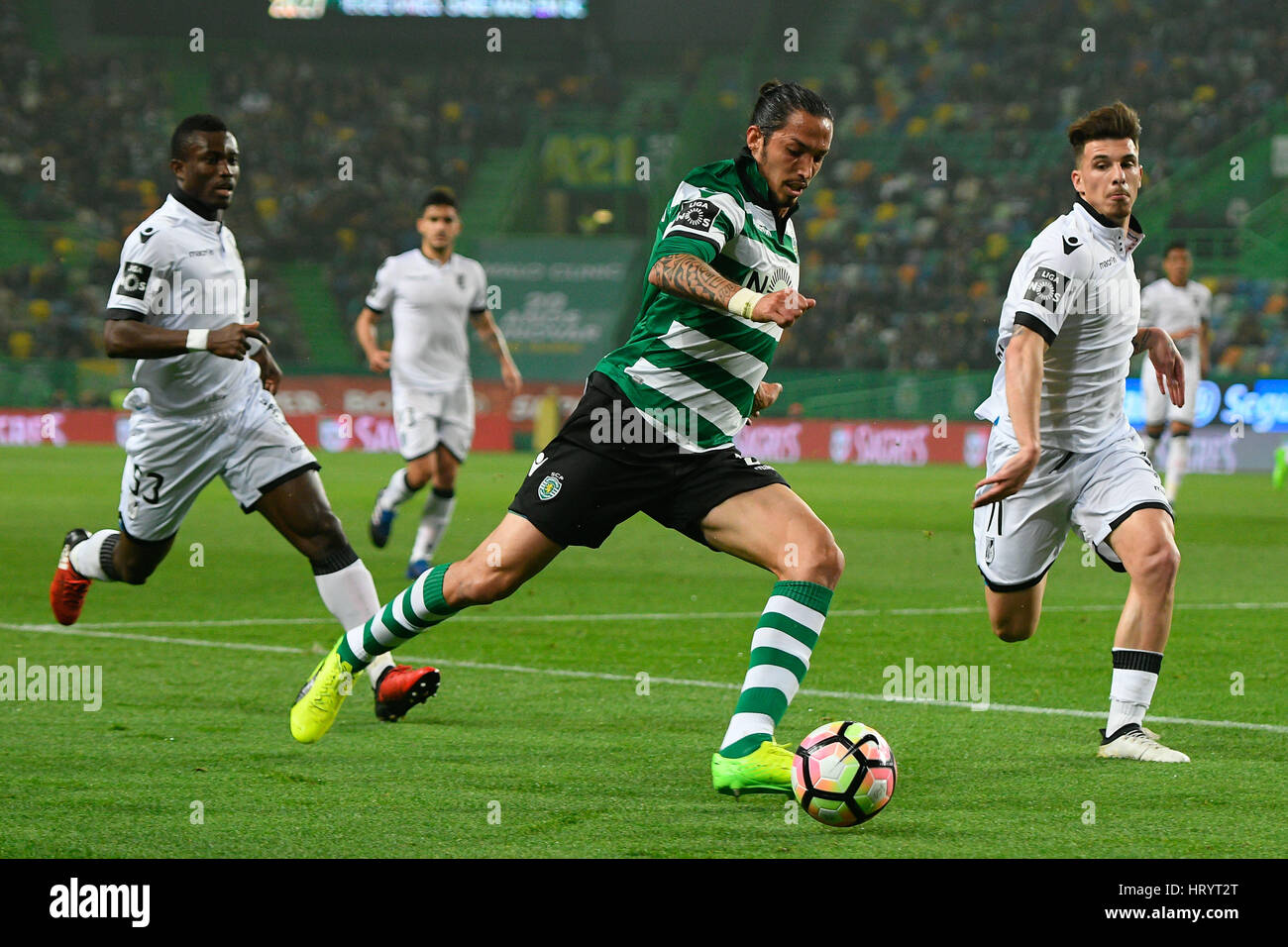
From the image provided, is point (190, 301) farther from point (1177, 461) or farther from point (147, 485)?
point (1177, 461)

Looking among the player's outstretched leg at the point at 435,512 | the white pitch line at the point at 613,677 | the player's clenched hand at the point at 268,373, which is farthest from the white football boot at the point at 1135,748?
the player's outstretched leg at the point at 435,512

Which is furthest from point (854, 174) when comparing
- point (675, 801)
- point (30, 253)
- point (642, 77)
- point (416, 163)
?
point (675, 801)

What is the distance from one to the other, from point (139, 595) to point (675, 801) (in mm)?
6835

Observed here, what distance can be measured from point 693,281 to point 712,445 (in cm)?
73

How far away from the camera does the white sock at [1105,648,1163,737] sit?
6176 millimetres

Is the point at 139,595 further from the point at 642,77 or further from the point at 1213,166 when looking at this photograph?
the point at 642,77

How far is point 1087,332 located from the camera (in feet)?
21.7

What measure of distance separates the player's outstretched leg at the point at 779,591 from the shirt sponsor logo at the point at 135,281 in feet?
9.63

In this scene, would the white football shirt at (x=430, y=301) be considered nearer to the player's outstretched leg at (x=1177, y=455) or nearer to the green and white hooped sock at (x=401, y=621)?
the green and white hooped sock at (x=401, y=621)

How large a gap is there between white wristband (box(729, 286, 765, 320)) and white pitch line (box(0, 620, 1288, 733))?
9.42 ft

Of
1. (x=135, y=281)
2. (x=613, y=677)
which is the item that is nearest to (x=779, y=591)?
(x=613, y=677)

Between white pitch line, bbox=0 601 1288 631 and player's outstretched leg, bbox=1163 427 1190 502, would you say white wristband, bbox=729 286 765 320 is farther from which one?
player's outstretched leg, bbox=1163 427 1190 502

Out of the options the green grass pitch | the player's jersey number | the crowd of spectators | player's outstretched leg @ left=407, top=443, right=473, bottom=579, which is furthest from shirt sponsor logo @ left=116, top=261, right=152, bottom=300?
the crowd of spectators

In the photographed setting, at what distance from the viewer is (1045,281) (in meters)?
6.29
